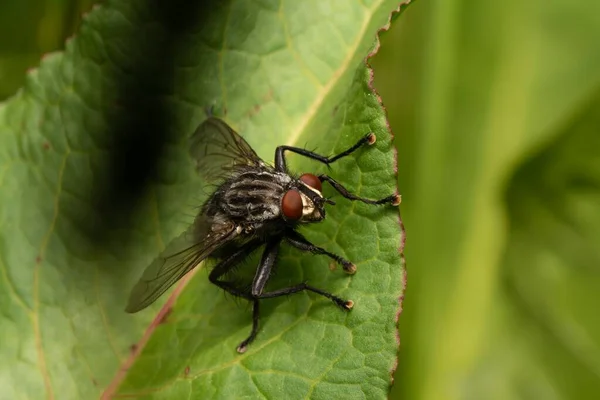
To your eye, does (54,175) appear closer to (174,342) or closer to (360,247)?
(174,342)

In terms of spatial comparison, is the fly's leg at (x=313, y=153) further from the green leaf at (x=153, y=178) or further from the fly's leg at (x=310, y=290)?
the fly's leg at (x=310, y=290)

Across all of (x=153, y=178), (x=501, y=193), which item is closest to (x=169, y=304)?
(x=153, y=178)

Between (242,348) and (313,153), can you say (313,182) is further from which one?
(242,348)

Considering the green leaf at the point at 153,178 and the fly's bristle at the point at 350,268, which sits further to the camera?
the green leaf at the point at 153,178

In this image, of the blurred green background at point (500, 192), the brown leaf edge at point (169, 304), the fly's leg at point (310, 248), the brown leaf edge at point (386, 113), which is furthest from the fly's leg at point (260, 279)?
the blurred green background at point (500, 192)

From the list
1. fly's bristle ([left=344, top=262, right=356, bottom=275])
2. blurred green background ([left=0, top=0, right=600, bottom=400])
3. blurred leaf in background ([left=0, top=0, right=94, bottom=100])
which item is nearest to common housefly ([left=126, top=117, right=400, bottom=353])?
fly's bristle ([left=344, top=262, right=356, bottom=275])

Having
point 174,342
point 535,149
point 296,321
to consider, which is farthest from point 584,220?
point 174,342

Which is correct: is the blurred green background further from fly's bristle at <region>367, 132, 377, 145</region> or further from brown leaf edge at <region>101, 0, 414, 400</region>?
fly's bristle at <region>367, 132, 377, 145</region>
